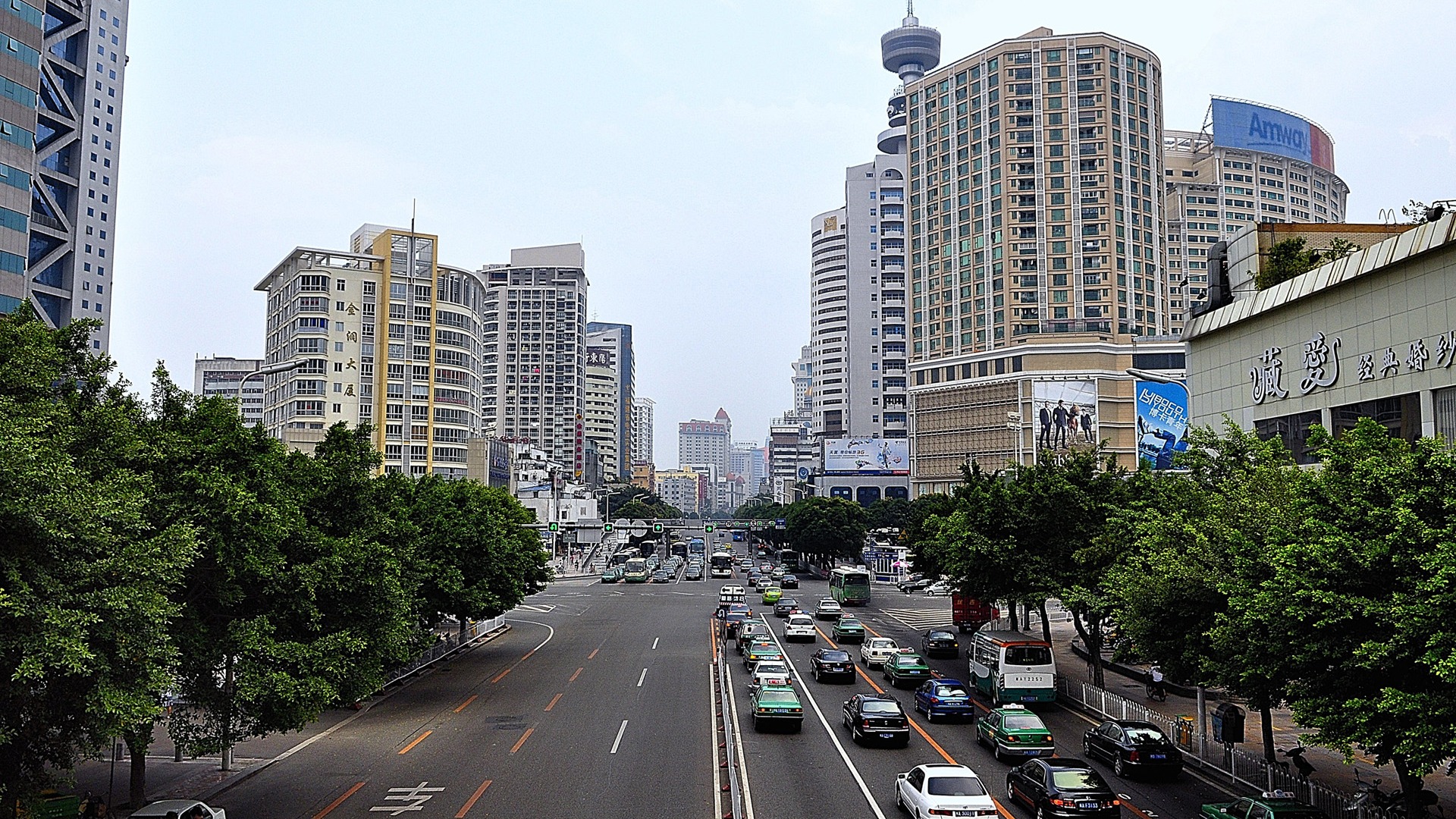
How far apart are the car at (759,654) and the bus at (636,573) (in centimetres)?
5584

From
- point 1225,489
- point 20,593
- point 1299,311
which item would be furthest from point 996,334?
point 20,593

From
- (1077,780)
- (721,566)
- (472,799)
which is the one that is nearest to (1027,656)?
(1077,780)

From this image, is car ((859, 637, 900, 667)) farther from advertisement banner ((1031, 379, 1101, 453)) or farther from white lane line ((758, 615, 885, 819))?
advertisement banner ((1031, 379, 1101, 453))

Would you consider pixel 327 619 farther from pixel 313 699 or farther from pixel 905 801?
pixel 905 801

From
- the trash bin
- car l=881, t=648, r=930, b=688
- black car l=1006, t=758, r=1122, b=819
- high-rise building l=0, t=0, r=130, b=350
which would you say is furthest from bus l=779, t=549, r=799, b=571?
black car l=1006, t=758, r=1122, b=819

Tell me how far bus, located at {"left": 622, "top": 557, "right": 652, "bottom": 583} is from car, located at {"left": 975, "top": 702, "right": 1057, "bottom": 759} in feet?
243

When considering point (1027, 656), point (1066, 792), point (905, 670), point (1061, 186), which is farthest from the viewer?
point (1061, 186)

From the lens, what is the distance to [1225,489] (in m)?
27.2

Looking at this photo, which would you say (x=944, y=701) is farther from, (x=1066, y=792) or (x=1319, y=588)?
(x=1319, y=588)

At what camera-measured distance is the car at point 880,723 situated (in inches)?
1092

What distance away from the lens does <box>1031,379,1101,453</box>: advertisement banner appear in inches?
4434

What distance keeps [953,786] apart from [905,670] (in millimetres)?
19337

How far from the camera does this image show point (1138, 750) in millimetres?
24672

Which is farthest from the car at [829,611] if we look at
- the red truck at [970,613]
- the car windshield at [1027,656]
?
the car windshield at [1027,656]
